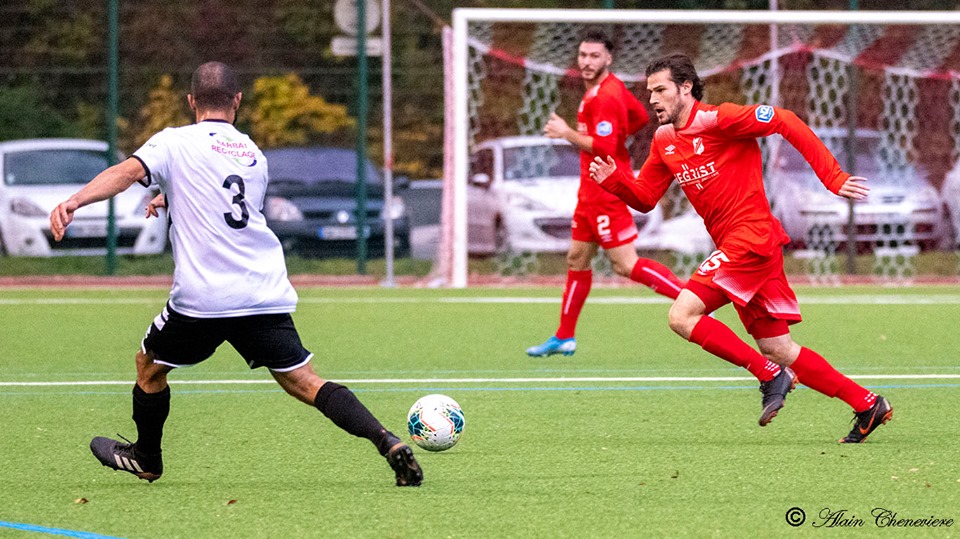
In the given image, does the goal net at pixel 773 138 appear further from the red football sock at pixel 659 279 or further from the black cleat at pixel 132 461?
the black cleat at pixel 132 461

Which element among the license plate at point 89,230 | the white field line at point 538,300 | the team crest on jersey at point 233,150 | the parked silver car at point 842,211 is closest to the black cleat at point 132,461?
the team crest on jersey at point 233,150

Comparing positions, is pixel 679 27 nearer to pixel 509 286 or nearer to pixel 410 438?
pixel 509 286

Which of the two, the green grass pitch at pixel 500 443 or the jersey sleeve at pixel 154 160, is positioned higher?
the jersey sleeve at pixel 154 160

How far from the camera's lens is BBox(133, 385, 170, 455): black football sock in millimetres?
5406

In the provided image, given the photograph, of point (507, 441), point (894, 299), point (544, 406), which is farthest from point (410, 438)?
point (894, 299)

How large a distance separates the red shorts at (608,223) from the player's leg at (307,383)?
410 centimetres

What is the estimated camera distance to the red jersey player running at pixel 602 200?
358 inches

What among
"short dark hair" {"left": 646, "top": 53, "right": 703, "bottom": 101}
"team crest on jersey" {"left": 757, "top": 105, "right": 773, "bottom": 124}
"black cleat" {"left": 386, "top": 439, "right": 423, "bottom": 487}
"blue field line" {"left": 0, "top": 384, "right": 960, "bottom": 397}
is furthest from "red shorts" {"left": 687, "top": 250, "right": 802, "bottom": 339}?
"black cleat" {"left": 386, "top": 439, "right": 423, "bottom": 487}

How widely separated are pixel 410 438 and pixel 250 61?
479 inches

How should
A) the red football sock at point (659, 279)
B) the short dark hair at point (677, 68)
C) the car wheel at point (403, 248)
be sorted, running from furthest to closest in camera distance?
the car wheel at point (403, 248) < the red football sock at point (659, 279) < the short dark hair at point (677, 68)

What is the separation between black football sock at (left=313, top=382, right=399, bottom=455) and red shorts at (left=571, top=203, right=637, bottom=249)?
161 inches

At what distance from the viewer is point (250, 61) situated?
58.8ft

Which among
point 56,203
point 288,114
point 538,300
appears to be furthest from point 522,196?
point 56,203

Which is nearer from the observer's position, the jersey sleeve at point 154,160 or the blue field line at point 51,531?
the blue field line at point 51,531
